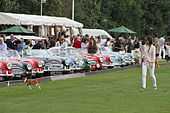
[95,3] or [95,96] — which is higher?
[95,3]

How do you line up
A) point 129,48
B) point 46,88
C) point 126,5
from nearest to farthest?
point 46,88, point 129,48, point 126,5

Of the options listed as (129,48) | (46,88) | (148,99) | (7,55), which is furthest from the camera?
(129,48)

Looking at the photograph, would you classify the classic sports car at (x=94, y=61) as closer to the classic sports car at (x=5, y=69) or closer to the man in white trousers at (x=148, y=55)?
the classic sports car at (x=5, y=69)

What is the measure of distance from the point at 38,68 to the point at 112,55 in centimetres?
1119

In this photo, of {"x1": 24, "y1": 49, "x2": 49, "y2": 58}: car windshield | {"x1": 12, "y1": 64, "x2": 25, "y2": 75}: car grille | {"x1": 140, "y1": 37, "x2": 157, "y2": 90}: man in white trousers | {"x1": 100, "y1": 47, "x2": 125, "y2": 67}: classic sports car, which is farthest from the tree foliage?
{"x1": 140, "y1": 37, "x2": 157, "y2": 90}: man in white trousers

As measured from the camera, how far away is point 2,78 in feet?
80.3

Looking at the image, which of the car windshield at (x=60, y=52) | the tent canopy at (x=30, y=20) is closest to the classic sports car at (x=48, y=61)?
the car windshield at (x=60, y=52)

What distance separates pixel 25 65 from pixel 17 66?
0.65 m

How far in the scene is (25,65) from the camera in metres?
26.0

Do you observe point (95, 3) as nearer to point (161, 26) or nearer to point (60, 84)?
point (161, 26)

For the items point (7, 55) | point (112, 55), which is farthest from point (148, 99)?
point (112, 55)

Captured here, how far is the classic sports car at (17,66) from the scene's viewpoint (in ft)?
82.7

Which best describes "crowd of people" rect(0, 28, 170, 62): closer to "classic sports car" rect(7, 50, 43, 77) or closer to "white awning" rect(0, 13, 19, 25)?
"classic sports car" rect(7, 50, 43, 77)

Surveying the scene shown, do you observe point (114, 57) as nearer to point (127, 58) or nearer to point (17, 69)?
point (127, 58)
